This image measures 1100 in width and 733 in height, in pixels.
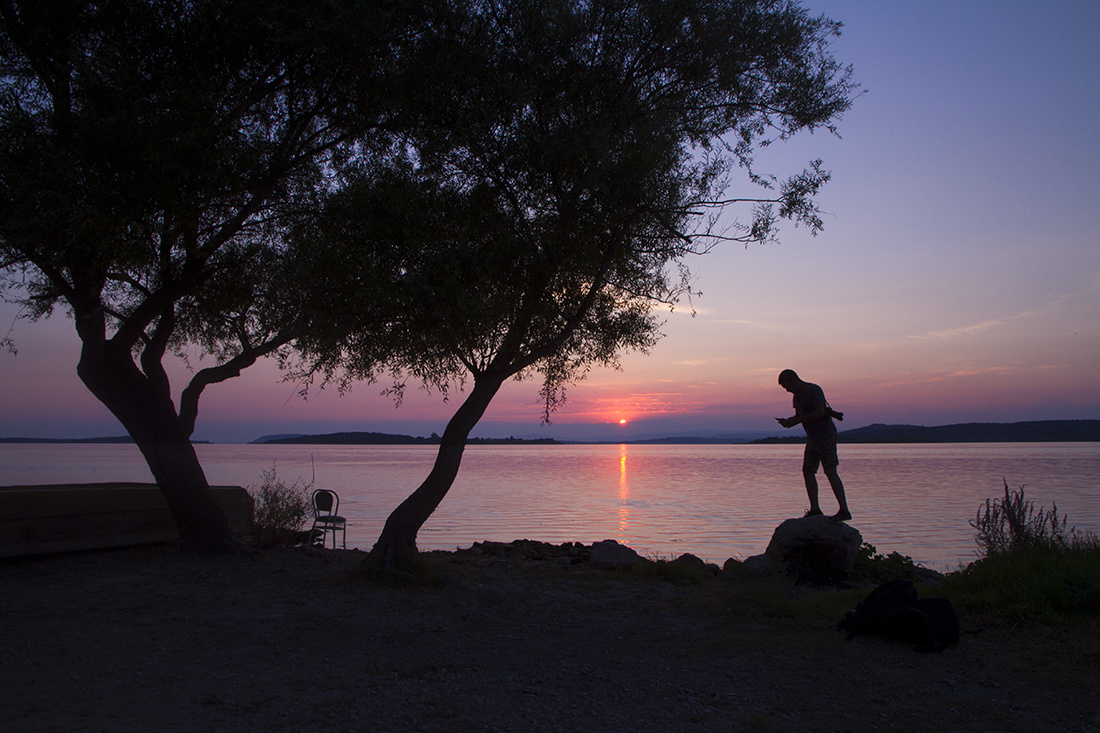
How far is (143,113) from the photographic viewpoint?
7.60 m

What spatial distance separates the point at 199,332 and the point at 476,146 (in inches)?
211

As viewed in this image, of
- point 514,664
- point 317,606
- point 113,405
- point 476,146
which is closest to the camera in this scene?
point 514,664

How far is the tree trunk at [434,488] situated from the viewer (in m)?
8.41

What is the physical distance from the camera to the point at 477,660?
561cm

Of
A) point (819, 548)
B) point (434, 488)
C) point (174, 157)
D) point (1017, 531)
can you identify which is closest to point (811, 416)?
point (819, 548)

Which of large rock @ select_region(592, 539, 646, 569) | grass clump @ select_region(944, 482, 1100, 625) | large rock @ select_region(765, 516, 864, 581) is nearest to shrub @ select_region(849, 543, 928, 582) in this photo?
large rock @ select_region(765, 516, 864, 581)

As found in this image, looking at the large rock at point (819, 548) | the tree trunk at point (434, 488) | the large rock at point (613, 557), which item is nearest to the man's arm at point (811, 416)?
the large rock at point (819, 548)

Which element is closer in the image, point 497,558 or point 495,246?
point 495,246

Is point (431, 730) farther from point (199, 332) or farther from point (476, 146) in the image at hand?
point (199, 332)

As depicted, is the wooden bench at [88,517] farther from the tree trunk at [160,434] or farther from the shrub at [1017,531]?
the shrub at [1017,531]

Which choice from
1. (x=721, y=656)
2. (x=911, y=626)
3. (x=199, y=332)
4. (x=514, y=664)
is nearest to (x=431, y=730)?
(x=514, y=664)

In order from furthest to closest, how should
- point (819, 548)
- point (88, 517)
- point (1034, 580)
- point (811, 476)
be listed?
point (811, 476) < point (88, 517) < point (819, 548) < point (1034, 580)

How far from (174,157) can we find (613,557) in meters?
7.32

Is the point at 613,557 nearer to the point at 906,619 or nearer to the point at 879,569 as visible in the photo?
the point at 879,569
